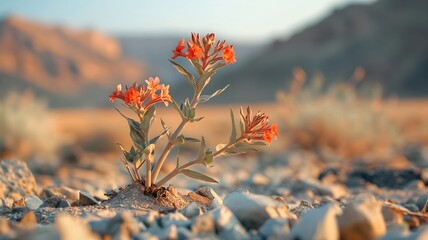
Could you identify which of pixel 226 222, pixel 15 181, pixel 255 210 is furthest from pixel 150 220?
pixel 15 181

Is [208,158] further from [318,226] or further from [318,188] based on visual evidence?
[318,188]

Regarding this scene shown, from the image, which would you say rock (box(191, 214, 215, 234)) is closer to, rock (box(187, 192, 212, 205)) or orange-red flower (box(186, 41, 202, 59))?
orange-red flower (box(186, 41, 202, 59))

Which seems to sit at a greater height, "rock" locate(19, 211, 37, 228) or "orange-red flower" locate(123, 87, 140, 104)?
"orange-red flower" locate(123, 87, 140, 104)

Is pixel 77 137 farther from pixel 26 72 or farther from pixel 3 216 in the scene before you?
pixel 26 72

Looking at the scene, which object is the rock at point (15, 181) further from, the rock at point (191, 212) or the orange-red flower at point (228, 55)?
the orange-red flower at point (228, 55)

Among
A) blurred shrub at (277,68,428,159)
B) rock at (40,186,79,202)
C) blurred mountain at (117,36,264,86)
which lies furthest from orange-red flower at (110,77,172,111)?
blurred mountain at (117,36,264,86)

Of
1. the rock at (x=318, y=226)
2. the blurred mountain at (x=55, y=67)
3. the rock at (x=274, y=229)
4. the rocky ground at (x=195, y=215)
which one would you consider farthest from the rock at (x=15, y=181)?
the blurred mountain at (x=55, y=67)
